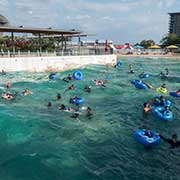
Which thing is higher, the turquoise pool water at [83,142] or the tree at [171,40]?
the tree at [171,40]

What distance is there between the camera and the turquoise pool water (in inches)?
477

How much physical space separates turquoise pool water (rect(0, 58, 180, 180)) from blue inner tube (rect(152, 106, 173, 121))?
37cm

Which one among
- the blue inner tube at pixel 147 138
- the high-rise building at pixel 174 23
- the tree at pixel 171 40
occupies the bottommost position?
the blue inner tube at pixel 147 138

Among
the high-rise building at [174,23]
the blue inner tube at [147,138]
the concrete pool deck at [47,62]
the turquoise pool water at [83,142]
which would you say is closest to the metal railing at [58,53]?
the concrete pool deck at [47,62]

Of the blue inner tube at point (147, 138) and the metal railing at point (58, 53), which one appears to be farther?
the metal railing at point (58, 53)

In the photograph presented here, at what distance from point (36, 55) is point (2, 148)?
24.4m

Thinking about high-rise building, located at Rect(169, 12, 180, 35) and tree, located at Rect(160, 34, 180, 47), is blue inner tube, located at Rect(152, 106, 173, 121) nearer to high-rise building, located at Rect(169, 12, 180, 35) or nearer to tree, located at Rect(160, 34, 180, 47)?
tree, located at Rect(160, 34, 180, 47)

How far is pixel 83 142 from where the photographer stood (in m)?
15.0

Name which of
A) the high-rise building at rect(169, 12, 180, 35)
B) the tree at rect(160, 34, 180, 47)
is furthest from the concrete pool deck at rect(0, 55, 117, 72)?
the high-rise building at rect(169, 12, 180, 35)

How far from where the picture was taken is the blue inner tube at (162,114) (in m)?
18.4

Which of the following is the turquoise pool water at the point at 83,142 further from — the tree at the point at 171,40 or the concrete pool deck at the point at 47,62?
the tree at the point at 171,40

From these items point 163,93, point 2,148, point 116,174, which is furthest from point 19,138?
point 163,93

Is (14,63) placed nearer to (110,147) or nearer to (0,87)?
(0,87)

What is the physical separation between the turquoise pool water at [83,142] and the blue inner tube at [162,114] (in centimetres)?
37
